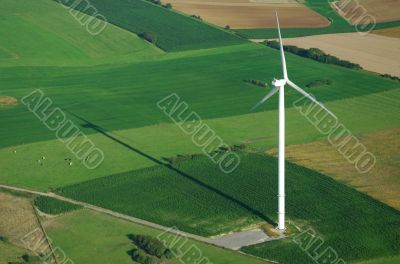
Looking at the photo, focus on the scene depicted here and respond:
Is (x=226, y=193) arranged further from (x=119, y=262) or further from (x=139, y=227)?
(x=119, y=262)

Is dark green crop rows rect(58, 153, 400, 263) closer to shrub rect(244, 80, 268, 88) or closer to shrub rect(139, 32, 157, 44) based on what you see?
shrub rect(244, 80, 268, 88)

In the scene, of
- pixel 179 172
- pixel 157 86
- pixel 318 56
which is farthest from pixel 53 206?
pixel 318 56

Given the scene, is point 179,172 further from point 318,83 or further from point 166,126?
point 318,83

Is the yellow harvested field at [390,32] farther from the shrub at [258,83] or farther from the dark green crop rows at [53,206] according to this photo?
the dark green crop rows at [53,206]

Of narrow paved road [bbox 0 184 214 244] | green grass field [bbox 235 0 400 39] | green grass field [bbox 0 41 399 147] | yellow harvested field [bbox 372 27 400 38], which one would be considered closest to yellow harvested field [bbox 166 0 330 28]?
green grass field [bbox 235 0 400 39]

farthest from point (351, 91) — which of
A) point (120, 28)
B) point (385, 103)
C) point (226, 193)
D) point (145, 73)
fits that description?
point (120, 28)
